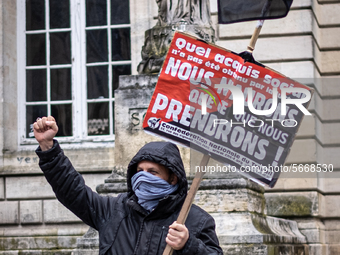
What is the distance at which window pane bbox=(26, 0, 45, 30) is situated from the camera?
38.4ft

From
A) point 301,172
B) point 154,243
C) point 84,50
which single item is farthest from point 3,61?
point 154,243

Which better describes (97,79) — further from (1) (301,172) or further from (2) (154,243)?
(2) (154,243)

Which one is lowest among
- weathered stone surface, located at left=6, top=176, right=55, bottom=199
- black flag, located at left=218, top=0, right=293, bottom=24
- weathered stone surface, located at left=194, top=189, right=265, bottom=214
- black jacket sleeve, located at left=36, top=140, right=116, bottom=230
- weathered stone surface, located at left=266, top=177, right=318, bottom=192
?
weathered stone surface, located at left=6, top=176, right=55, bottom=199

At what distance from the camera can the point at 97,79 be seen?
37.3 feet

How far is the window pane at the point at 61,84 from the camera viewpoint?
11477 mm

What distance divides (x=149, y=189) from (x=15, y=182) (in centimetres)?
753

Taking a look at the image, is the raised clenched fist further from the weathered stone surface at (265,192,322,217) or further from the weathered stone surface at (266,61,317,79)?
the weathered stone surface at (266,61,317,79)

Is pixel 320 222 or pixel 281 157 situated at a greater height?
pixel 281 157

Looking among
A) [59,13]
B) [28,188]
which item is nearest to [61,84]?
[59,13]

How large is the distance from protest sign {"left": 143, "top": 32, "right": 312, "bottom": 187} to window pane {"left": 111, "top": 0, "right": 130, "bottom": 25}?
7.37 metres

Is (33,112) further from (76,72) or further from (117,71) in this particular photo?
(117,71)

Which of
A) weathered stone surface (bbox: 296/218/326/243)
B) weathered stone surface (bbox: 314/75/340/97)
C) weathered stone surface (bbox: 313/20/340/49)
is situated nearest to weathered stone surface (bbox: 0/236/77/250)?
weathered stone surface (bbox: 296/218/326/243)

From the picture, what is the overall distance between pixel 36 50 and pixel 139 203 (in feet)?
28.1

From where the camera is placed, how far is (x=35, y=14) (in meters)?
11.7
